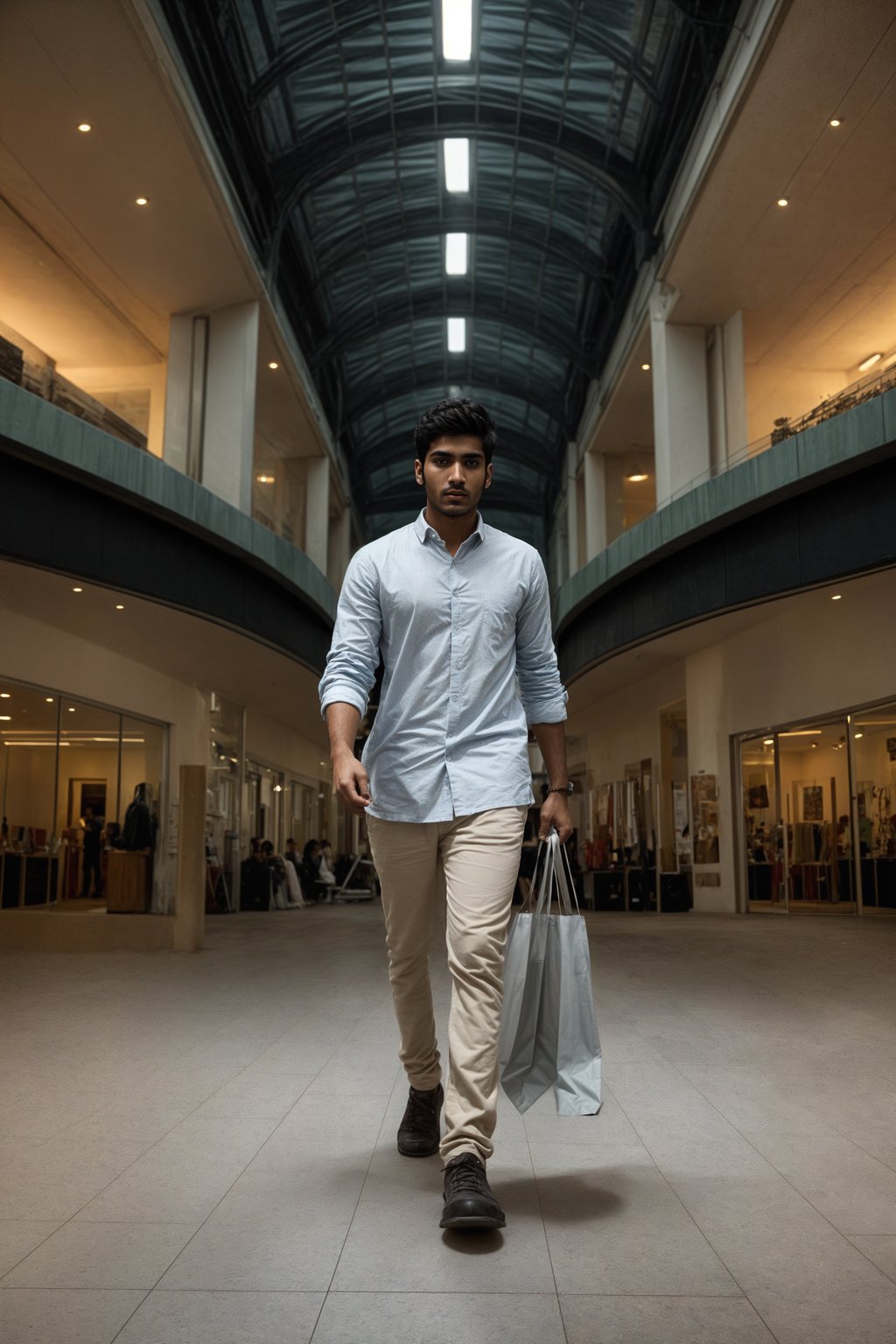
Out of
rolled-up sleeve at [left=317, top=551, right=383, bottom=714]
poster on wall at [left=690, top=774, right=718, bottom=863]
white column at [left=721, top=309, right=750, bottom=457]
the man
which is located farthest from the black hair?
white column at [left=721, top=309, right=750, bottom=457]

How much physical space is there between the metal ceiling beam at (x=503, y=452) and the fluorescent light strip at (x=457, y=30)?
18.4 metres

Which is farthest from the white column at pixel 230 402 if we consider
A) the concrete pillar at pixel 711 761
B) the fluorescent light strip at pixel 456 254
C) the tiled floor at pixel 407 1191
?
the tiled floor at pixel 407 1191

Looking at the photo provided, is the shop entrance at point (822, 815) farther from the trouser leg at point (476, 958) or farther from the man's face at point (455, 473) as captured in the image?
the trouser leg at point (476, 958)

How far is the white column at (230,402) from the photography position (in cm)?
2069

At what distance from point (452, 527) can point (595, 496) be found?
91.6ft

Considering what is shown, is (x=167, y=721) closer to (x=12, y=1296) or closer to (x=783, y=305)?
(x=783, y=305)

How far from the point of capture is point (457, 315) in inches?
1209

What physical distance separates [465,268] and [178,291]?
36.5ft

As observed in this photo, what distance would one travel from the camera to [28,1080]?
5.16 m

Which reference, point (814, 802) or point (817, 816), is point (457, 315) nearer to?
point (814, 802)

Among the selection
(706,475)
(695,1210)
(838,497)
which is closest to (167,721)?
(706,475)

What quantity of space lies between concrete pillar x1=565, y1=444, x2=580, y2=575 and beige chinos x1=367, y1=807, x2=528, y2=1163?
30405mm

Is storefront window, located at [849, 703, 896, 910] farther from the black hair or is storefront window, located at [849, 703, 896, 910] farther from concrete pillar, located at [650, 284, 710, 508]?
the black hair

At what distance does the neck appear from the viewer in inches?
141
